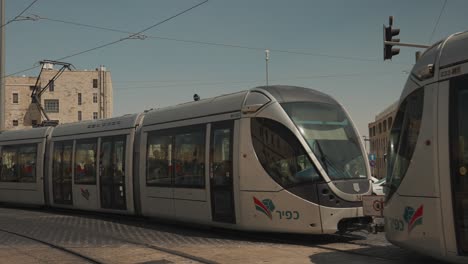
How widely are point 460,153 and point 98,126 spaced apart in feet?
38.1

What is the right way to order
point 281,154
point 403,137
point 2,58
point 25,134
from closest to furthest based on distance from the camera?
point 403,137 < point 281,154 < point 25,134 < point 2,58

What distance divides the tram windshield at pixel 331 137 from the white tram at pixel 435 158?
99.9 inches

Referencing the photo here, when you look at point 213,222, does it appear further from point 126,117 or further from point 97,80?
point 97,80

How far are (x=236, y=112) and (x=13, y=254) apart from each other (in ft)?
15.9

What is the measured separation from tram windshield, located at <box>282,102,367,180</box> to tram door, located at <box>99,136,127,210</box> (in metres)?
6.09

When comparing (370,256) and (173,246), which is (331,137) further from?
(173,246)

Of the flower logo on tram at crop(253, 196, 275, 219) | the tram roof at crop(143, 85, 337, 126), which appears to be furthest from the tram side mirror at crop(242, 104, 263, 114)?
the flower logo on tram at crop(253, 196, 275, 219)

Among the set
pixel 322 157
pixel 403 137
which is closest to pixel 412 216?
pixel 403 137

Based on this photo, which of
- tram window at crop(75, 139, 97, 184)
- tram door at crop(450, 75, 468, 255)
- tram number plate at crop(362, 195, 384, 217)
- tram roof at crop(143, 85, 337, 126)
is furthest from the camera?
tram window at crop(75, 139, 97, 184)

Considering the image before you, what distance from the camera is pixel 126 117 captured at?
1533cm

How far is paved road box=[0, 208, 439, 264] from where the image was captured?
8.75 meters

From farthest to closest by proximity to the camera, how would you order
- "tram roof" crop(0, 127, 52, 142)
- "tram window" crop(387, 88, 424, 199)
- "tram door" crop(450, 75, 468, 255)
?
"tram roof" crop(0, 127, 52, 142)
"tram window" crop(387, 88, 424, 199)
"tram door" crop(450, 75, 468, 255)

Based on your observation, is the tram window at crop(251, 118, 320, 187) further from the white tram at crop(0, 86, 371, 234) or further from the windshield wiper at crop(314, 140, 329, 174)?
the windshield wiper at crop(314, 140, 329, 174)

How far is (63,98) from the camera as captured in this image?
91750 mm
